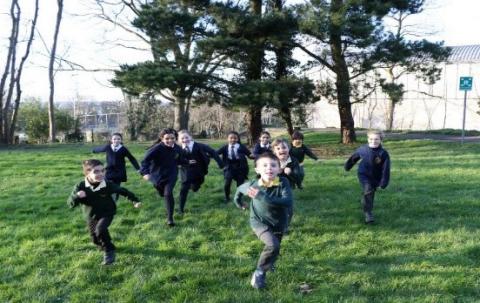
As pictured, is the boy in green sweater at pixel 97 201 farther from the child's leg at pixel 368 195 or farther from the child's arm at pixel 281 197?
the child's leg at pixel 368 195

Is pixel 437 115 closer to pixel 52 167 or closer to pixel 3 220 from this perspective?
pixel 52 167

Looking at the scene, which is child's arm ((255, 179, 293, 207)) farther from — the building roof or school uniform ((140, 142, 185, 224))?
the building roof

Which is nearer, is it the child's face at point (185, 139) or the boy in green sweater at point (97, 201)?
the boy in green sweater at point (97, 201)

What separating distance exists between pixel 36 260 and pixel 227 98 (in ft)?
40.7

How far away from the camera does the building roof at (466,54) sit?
1411 inches

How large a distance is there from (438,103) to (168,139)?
33.6 m

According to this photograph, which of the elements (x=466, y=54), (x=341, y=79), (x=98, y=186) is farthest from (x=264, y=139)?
(x=466, y=54)

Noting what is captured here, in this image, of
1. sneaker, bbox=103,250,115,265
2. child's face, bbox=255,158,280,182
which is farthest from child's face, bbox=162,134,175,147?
child's face, bbox=255,158,280,182

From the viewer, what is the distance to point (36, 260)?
18.8ft

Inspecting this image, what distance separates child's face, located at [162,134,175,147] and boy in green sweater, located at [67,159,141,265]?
1.85m

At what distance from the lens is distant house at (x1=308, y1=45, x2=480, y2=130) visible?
35.3 m

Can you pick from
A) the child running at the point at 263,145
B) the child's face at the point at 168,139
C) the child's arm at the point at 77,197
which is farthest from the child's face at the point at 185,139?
the child's arm at the point at 77,197

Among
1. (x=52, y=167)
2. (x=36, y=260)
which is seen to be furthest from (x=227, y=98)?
(x=36, y=260)

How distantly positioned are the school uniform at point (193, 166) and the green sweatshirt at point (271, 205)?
2983mm
